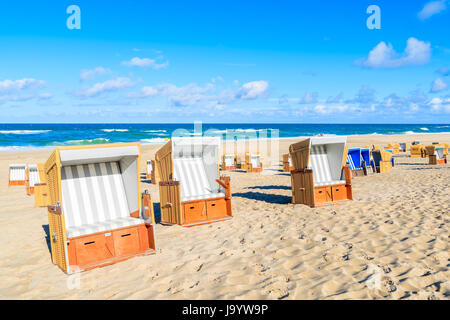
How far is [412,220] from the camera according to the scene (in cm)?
675

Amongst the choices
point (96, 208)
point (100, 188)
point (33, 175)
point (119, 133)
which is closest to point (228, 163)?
point (33, 175)

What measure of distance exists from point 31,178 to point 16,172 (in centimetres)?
A: 320

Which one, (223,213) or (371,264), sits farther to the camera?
(223,213)

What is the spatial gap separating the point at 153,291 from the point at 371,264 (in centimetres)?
276

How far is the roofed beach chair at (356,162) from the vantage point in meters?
14.8

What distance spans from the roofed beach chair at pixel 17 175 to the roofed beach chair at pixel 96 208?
1200 cm

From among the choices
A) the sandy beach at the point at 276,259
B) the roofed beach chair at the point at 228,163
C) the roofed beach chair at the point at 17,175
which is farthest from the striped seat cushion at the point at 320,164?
the roofed beach chair at the point at 17,175

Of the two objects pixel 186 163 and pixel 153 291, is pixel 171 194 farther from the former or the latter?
pixel 153 291

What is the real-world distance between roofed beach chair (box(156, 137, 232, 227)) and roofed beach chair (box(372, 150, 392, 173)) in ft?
31.3

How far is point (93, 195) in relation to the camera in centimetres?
619

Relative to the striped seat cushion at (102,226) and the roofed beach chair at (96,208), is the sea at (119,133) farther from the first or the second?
the striped seat cushion at (102,226)
